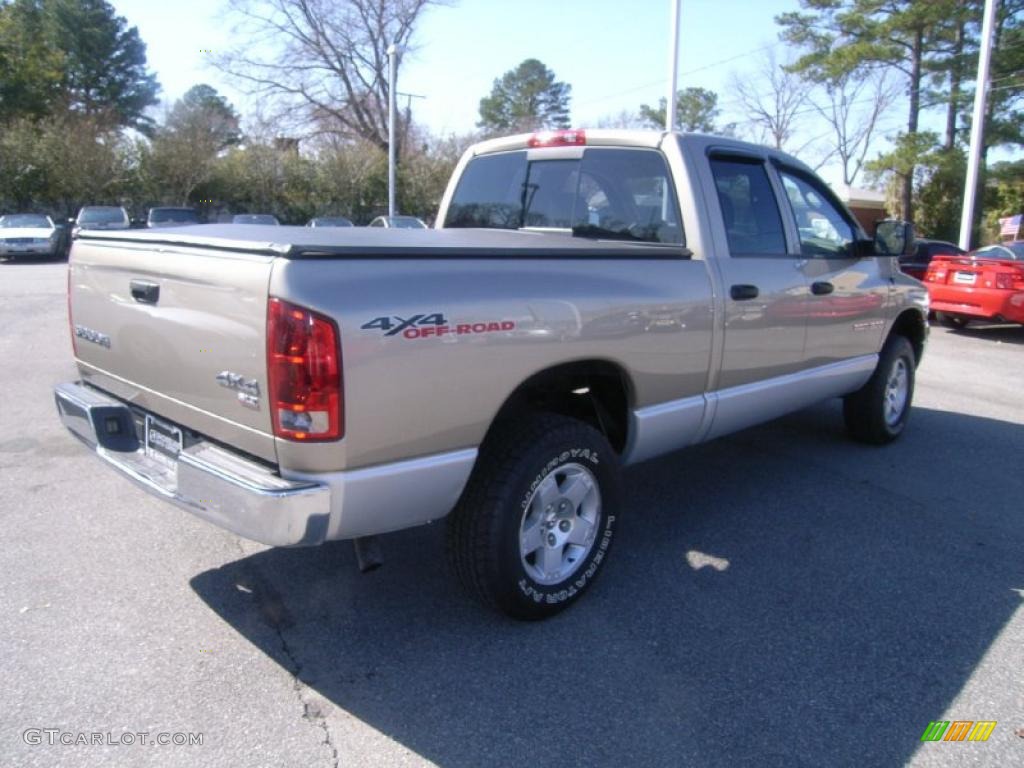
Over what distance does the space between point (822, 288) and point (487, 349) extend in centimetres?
266

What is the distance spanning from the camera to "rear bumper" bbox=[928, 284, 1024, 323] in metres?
11.1

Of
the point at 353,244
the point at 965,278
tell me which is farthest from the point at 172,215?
the point at 353,244

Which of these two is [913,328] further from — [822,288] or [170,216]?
[170,216]

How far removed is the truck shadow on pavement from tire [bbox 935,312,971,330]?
29.2 ft

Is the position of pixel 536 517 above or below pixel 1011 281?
below

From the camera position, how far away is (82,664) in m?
2.89

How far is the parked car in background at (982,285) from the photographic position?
11.1 m

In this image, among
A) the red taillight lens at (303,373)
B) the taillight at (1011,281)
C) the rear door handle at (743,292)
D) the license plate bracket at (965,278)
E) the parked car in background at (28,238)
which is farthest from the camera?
the parked car in background at (28,238)

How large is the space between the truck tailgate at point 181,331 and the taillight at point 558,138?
2316 mm

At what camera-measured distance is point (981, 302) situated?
11.4m

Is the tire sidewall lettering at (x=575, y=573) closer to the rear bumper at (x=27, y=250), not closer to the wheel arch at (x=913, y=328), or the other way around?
the wheel arch at (x=913, y=328)

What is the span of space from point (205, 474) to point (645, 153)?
270cm

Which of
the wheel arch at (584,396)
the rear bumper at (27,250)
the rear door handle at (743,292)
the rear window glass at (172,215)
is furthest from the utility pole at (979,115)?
the rear bumper at (27,250)

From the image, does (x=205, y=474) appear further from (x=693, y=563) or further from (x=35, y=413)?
(x=35, y=413)
